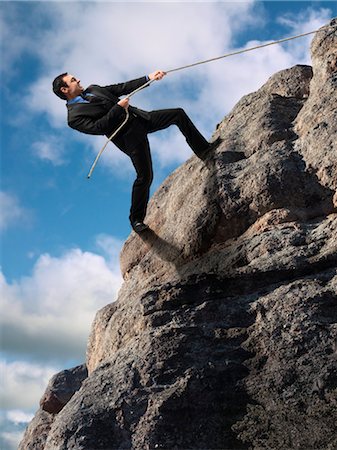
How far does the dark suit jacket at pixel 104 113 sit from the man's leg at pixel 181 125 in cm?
27

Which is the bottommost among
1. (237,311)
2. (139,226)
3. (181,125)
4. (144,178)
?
(237,311)

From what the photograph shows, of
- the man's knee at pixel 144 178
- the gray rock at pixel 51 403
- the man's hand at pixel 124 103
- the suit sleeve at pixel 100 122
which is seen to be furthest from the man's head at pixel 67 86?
the gray rock at pixel 51 403

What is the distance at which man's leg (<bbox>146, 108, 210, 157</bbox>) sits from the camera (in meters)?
13.2

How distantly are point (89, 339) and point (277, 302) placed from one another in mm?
5961

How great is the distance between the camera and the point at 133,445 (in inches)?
352

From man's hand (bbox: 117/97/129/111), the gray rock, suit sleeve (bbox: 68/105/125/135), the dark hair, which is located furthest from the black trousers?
the gray rock

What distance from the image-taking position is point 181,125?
13414 mm

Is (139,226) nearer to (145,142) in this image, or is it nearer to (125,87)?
(145,142)

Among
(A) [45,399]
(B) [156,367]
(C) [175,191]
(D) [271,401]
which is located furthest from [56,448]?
(A) [45,399]

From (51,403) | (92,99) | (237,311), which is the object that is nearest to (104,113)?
(92,99)

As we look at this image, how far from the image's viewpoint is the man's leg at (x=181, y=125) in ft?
43.2

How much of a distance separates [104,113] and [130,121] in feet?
1.96

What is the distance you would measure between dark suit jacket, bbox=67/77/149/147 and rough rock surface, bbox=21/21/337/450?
1945mm

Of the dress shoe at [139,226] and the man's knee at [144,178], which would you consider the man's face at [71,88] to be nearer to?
the man's knee at [144,178]
